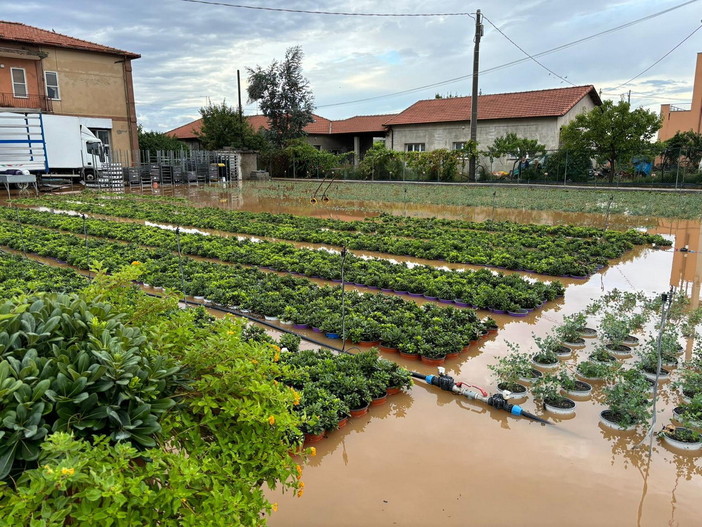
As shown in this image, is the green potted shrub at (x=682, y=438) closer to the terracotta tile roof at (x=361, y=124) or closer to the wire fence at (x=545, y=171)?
the wire fence at (x=545, y=171)

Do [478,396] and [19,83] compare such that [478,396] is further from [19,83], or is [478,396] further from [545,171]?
[19,83]

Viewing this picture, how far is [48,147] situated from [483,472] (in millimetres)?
29118

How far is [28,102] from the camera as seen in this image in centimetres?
2961

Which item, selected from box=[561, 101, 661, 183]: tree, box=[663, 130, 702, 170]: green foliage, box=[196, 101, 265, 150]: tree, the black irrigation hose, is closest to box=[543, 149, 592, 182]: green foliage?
box=[561, 101, 661, 183]: tree

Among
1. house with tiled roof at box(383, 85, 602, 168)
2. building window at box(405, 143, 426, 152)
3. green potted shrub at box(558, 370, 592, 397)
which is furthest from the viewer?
building window at box(405, 143, 426, 152)

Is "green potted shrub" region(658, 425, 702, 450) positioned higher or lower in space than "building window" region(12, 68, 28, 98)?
lower

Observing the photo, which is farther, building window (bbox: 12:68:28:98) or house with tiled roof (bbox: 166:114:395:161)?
house with tiled roof (bbox: 166:114:395:161)

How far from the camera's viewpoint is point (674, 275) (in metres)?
10.2

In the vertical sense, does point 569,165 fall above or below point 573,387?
above

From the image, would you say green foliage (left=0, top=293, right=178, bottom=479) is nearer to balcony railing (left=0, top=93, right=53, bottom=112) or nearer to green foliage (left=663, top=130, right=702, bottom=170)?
green foliage (left=663, top=130, right=702, bottom=170)

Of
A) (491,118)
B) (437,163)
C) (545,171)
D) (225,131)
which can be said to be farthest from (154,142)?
(545,171)

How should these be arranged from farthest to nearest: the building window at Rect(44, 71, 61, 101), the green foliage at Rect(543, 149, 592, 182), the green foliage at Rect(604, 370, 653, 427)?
the building window at Rect(44, 71, 61, 101)
the green foliage at Rect(543, 149, 592, 182)
the green foliage at Rect(604, 370, 653, 427)

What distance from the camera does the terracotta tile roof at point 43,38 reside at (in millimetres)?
29192

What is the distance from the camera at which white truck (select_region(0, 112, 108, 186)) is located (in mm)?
25312
